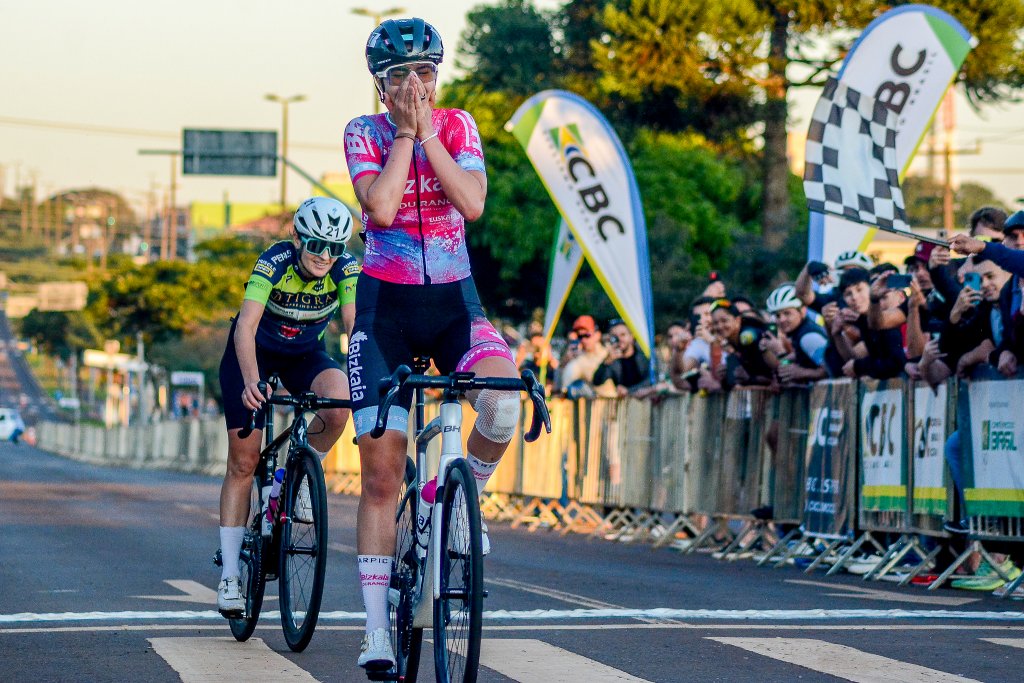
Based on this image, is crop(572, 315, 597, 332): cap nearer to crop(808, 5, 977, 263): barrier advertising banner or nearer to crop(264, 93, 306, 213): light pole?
crop(808, 5, 977, 263): barrier advertising banner

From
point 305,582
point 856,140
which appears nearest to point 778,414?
point 856,140

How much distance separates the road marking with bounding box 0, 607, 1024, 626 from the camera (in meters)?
9.22

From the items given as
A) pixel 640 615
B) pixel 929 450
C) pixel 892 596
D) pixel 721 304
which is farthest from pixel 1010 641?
pixel 721 304

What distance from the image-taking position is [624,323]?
19500 mm

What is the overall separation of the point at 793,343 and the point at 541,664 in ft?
26.5

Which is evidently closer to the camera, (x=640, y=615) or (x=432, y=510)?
(x=432, y=510)

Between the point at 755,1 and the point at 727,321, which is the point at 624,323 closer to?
the point at 727,321

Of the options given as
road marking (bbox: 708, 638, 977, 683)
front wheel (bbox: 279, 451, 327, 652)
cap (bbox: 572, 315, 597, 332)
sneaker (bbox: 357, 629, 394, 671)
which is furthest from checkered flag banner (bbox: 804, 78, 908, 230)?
cap (bbox: 572, 315, 597, 332)

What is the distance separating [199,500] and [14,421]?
101 meters

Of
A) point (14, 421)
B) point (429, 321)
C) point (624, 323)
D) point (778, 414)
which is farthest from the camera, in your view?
point (14, 421)

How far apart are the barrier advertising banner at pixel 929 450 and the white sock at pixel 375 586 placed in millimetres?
6538

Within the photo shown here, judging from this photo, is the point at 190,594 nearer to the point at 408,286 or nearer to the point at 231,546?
the point at 231,546

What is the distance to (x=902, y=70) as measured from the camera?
17.7 meters

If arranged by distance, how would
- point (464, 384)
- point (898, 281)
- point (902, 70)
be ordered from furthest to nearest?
point (902, 70) < point (898, 281) < point (464, 384)
